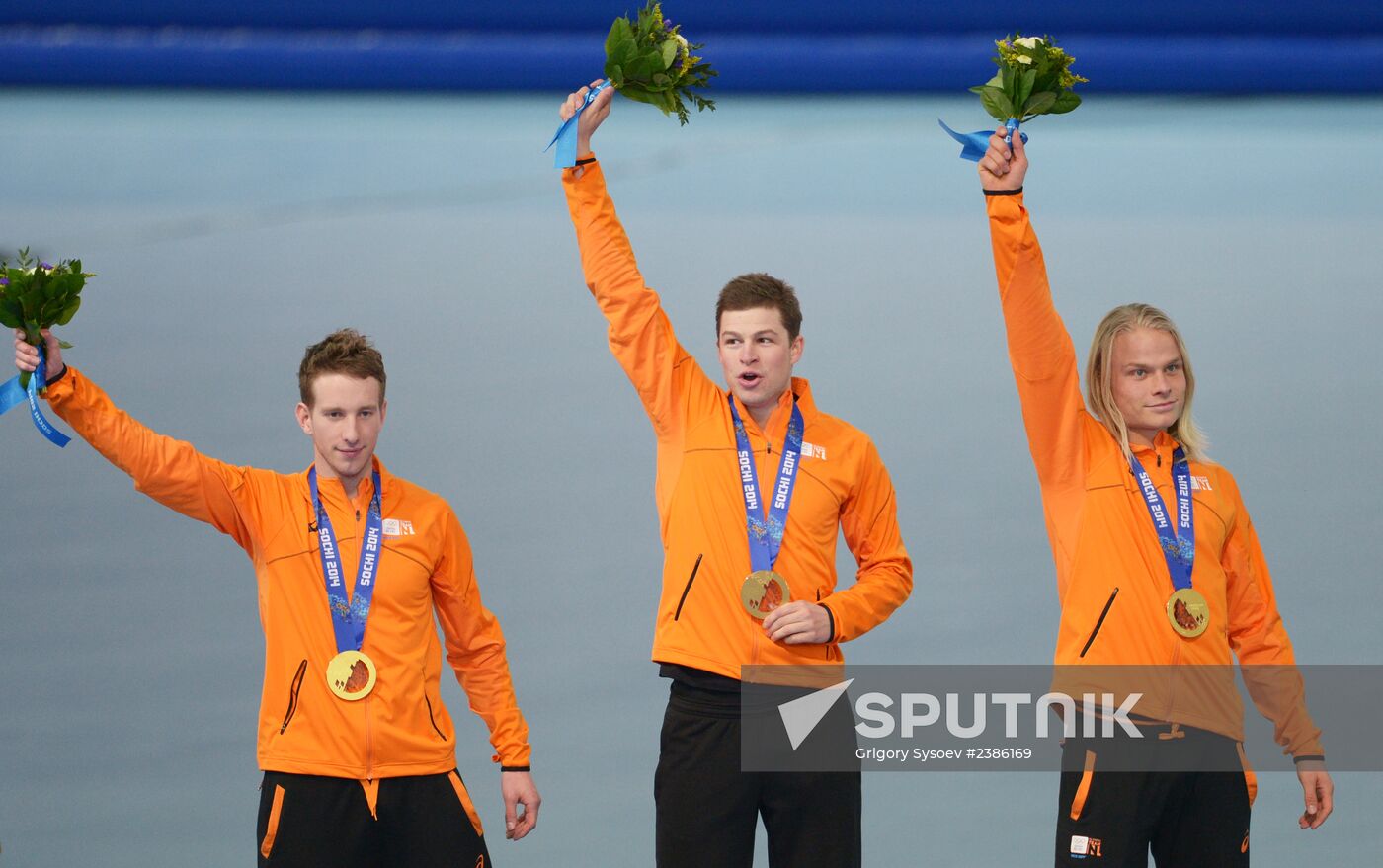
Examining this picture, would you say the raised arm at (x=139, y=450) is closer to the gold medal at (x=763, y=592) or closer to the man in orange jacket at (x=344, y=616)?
the man in orange jacket at (x=344, y=616)

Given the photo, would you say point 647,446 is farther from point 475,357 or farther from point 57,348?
point 57,348

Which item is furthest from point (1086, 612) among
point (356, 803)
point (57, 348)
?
point (57, 348)

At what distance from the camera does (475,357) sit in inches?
220

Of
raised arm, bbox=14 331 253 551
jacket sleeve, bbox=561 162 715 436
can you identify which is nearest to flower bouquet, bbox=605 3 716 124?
jacket sleeve, bbox=561 162 715 436

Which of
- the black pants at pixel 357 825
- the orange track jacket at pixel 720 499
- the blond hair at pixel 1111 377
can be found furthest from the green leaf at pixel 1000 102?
the black pants at pixel 357 825

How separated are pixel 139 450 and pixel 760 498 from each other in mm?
1133

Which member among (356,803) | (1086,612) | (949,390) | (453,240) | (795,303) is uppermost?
(453,240)

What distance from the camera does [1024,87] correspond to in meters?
3.27

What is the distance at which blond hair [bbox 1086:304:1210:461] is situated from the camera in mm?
3416

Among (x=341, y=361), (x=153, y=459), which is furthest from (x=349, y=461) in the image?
(x=153, y=459)

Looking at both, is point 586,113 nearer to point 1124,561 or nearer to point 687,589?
point 687,589

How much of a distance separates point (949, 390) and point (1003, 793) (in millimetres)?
1428

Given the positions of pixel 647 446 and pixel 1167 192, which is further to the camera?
pixel 1167 192

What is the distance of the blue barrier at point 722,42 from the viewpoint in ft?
20.7
